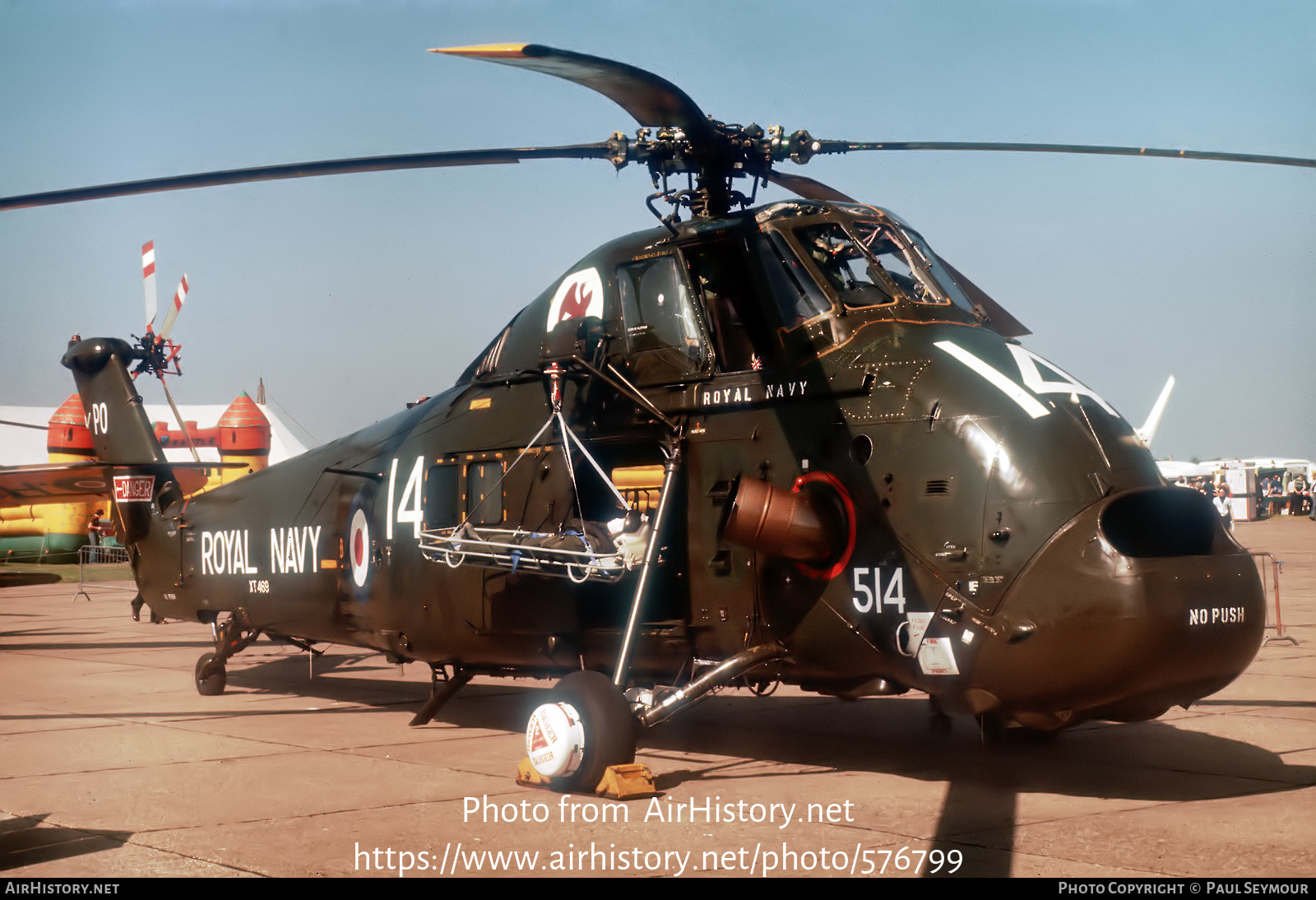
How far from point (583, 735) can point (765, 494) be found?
1831 mm

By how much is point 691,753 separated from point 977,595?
298cm

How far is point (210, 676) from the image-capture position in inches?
521

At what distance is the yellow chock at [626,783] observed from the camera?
746cm

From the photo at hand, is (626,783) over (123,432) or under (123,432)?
under

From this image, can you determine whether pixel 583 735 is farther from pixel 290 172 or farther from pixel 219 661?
pixel 219 661

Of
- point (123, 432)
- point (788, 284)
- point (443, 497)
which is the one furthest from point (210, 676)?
point (788, 284)

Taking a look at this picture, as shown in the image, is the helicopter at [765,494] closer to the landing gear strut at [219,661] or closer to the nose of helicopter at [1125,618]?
the nose of helicopter at [1125,618]

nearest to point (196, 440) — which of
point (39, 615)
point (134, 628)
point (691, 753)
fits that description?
point (39, 615)

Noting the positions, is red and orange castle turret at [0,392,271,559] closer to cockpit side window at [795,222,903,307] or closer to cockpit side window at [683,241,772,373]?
cockpit side window at [683,241,772,373]

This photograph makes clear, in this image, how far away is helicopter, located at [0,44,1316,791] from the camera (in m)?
6.98

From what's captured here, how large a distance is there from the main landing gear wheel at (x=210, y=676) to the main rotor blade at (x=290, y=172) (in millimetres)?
6207

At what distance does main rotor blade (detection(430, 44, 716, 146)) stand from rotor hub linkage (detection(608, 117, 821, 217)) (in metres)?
0.16

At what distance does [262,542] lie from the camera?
40.9 feet
